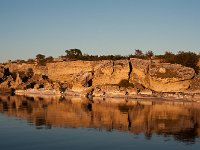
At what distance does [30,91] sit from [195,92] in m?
33.2

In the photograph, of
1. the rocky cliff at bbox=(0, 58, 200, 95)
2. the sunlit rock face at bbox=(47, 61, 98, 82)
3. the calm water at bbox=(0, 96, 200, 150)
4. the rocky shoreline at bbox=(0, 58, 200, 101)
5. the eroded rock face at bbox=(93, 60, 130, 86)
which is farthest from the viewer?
the sunlit rock face at bbox=(47, 61, 98, 82)

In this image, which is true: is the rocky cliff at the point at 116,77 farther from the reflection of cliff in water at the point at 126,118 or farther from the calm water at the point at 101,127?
the calm water at the point at 101,127

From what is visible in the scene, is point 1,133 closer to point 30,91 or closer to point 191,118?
point 191,118

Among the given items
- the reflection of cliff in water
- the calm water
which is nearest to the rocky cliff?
the reflection of cliff in water

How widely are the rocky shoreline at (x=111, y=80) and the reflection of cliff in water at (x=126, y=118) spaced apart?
39.0 feet

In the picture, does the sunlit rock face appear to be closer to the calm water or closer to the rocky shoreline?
the rocky shoreline

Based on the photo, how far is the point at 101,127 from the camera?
3297cm

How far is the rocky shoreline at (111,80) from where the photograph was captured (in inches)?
2401

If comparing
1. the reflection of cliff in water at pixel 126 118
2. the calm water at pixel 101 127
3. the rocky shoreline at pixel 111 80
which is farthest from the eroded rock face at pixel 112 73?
the calm water at pixel 101 127

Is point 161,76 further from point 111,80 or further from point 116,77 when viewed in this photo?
point 111,80

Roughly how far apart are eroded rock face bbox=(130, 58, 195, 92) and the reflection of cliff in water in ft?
37.8

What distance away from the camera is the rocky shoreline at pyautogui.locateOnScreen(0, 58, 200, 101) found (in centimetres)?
6098

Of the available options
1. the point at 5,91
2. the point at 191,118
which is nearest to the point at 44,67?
the point at 5,91

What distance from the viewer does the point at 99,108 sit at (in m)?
47.0
